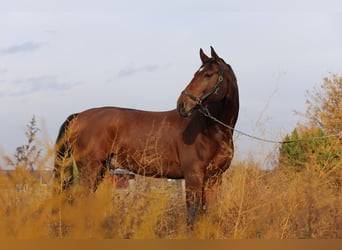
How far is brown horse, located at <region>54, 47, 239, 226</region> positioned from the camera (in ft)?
22.0

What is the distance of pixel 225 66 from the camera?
6.94 meters

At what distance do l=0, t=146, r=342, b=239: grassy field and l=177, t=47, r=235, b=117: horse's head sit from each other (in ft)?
3.09

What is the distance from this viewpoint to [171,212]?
6.21 meters

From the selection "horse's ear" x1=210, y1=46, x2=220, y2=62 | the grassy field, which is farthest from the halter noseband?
the grassy field

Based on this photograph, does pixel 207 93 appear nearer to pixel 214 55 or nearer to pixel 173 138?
pixel 214 55

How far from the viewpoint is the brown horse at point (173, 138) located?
6715mm

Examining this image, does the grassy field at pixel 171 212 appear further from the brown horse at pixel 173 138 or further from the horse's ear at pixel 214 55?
the horse's ear at pixel 214 55

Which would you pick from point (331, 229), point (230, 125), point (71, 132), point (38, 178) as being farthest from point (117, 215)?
point (71, 132)

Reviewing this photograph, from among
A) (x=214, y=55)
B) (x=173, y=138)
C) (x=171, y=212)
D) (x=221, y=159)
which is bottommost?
(x=171, y=212)

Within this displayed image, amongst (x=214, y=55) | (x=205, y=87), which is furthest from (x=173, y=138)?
(x=214, y=55)

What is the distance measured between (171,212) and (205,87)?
1.69 m

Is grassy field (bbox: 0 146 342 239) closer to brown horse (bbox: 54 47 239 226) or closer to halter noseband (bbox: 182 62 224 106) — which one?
brown horse (bbox: 54 47 239 226)

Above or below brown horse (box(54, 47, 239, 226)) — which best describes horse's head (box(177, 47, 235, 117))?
above

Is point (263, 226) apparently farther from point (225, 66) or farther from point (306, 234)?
point (225, 66)
